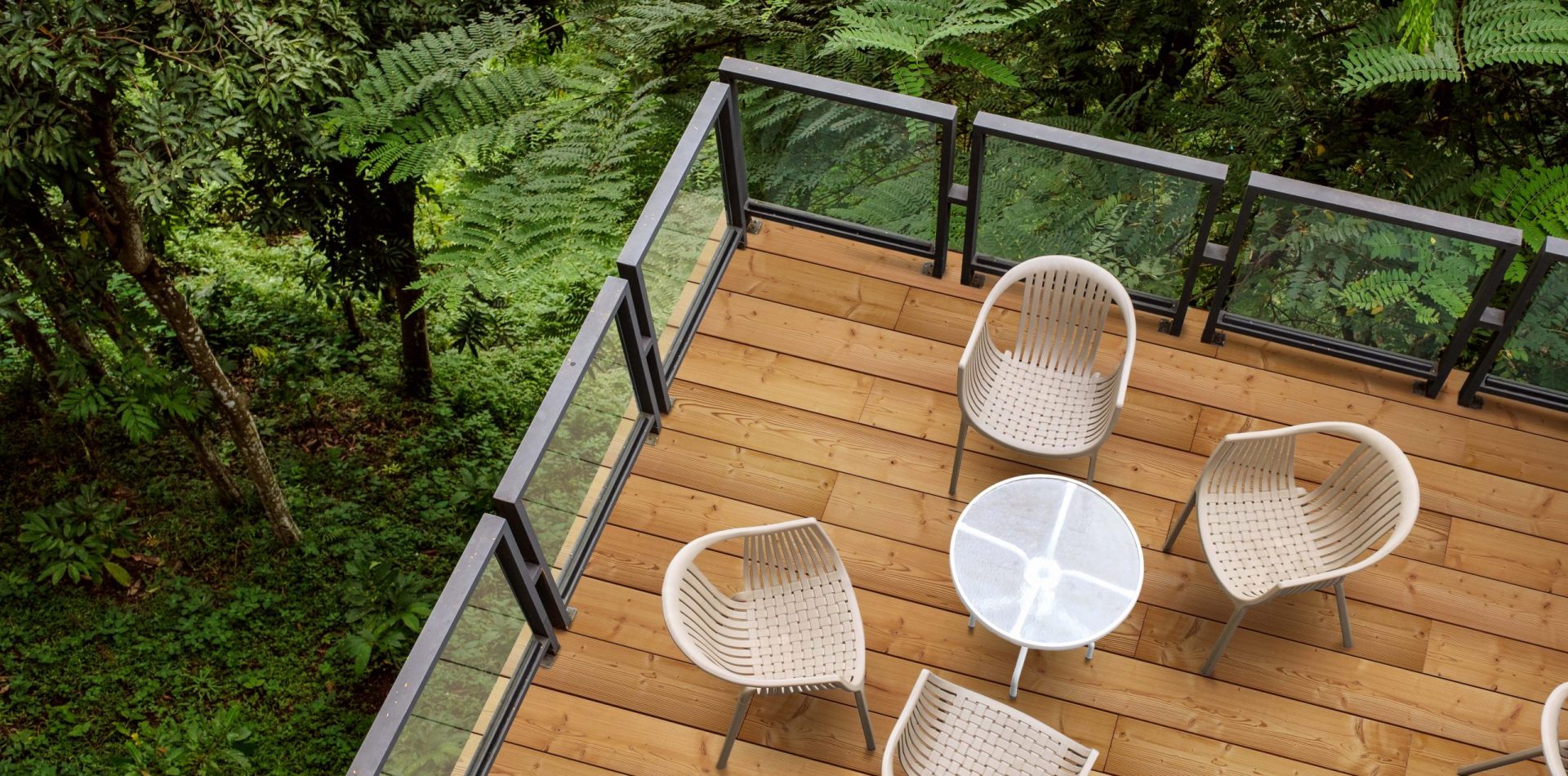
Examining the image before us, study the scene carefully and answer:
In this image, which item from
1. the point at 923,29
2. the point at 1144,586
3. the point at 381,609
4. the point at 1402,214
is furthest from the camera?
the point at 381,609

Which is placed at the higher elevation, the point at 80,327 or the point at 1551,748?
the point at 1551,748

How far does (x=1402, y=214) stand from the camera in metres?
4.40

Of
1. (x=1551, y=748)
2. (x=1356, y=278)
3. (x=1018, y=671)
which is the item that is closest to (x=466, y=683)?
(x=1018, y=671)

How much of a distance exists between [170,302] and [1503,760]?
6.79 m

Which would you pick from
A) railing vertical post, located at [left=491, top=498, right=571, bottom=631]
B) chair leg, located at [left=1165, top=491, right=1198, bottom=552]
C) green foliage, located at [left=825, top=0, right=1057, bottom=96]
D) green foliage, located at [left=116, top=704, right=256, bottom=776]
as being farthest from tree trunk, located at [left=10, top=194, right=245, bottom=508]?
chair leg, located at [left=1165, top=491, right=1198, bottom=552]

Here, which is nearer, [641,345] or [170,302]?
[641,345]

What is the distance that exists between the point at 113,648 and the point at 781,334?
538cm

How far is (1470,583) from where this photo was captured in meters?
4.50

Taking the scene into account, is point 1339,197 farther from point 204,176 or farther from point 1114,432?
point 204,176

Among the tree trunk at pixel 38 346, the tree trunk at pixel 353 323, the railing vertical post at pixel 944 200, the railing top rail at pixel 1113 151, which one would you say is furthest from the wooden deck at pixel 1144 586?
the tree trunk at pixel 353 323

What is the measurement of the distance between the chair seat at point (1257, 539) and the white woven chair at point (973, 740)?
88 cm

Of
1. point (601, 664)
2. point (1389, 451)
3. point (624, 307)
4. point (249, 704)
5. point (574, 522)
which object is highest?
point (624, 307)

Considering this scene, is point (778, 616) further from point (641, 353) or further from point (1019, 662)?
point (641, 353)

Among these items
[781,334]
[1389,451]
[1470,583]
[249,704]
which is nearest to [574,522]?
[781,334]
